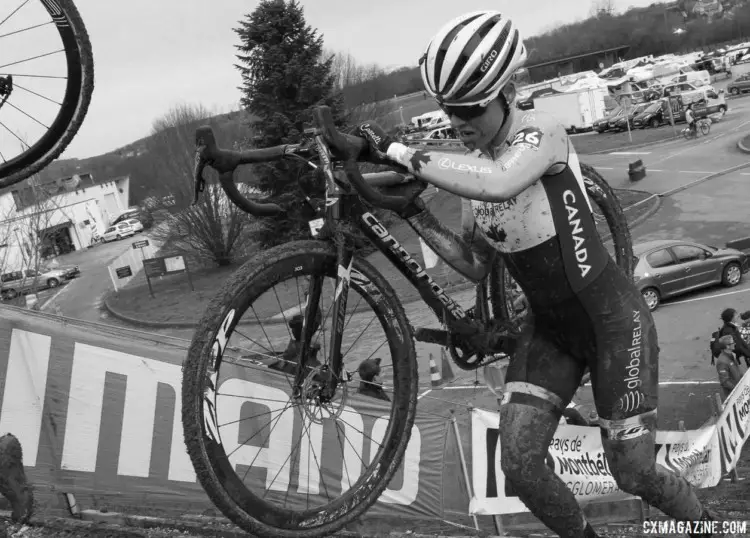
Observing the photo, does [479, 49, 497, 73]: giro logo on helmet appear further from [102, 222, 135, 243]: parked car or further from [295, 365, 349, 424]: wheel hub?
[102, 222, 135, 243]: parked car

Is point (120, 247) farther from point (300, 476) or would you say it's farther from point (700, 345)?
point (300, 476)

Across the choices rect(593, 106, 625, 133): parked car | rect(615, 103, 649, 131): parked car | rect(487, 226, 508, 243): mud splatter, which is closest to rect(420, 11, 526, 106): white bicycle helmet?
rect(487, 226, 508, 243): mud splatter

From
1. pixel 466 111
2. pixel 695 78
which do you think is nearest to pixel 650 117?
pixel 695 78

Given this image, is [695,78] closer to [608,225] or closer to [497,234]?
[608,225]

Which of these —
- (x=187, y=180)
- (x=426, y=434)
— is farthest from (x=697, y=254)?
(x=187, y=180)

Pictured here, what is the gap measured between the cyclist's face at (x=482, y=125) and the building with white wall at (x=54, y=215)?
11.0m

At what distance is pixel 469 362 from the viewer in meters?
4.35

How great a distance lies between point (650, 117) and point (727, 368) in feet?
134

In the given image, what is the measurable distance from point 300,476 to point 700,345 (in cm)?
1190

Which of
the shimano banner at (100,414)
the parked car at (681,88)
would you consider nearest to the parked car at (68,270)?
the parked car at (681,88)

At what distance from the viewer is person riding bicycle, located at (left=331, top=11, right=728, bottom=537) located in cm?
342

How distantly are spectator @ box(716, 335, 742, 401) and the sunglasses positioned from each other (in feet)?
32.6

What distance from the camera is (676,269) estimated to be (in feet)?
63.4
